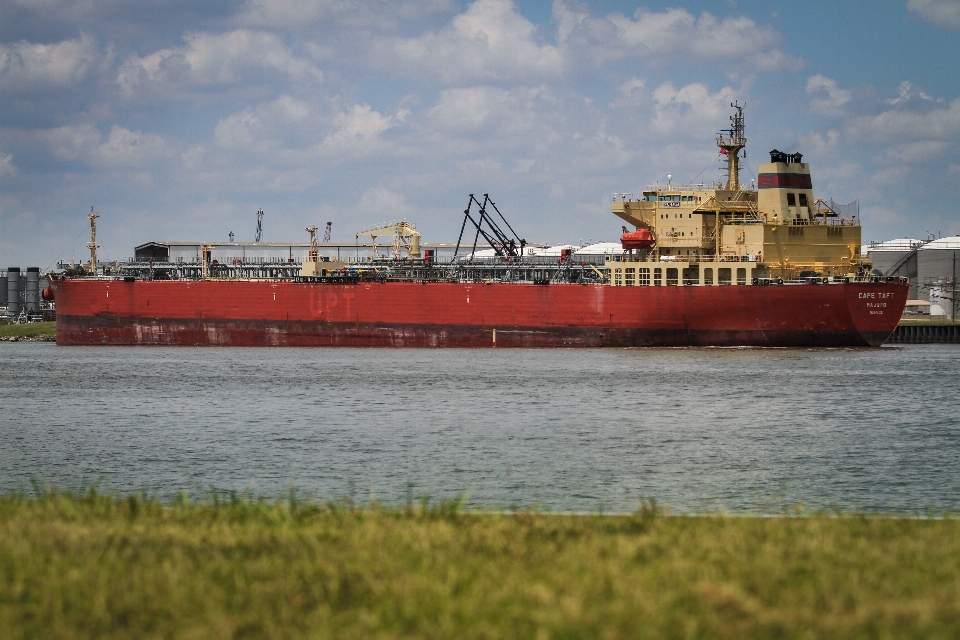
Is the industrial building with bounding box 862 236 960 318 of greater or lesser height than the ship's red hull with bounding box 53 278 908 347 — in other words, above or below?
above

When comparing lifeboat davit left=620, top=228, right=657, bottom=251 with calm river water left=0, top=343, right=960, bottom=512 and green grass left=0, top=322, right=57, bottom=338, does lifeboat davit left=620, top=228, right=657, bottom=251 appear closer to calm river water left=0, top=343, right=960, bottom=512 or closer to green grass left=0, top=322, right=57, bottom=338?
calm river water left=0, top=343, right=960, bottom=512

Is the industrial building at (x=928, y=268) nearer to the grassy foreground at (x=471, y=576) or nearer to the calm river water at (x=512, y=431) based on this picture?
the calm river water at (x=512, y=431)

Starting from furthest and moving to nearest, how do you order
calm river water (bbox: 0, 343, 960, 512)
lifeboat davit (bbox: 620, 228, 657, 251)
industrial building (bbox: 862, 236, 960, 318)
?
1. industrial building (bbox: 862, 236, 960, 318)
2. lifeboat davit (bbox: 620, 228, 657, 251)
3. calm river water (bbox: 0, 343, 960, 512)

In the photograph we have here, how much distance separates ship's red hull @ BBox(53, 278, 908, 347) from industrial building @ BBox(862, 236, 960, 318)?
39.4 meters

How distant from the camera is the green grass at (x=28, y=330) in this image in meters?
74.6

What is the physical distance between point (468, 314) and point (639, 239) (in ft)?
29.2

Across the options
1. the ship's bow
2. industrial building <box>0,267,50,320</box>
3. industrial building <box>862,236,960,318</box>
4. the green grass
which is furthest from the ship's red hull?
industrial building <box>0,267,50,320</box>

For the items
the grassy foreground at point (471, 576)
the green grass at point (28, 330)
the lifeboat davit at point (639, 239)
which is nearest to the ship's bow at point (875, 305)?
the lifeboat davit at point (639, 239)

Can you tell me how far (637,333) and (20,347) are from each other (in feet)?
123

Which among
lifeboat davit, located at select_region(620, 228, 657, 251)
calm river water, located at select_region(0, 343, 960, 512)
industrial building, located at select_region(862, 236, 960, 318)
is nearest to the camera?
calm river water, located at select_region(0, 343, 960, 512)

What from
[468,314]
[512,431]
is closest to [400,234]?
[468,314]

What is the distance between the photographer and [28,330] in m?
78.4

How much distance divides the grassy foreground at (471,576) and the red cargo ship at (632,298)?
37.2m

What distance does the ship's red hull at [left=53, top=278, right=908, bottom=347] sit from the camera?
144 ft
